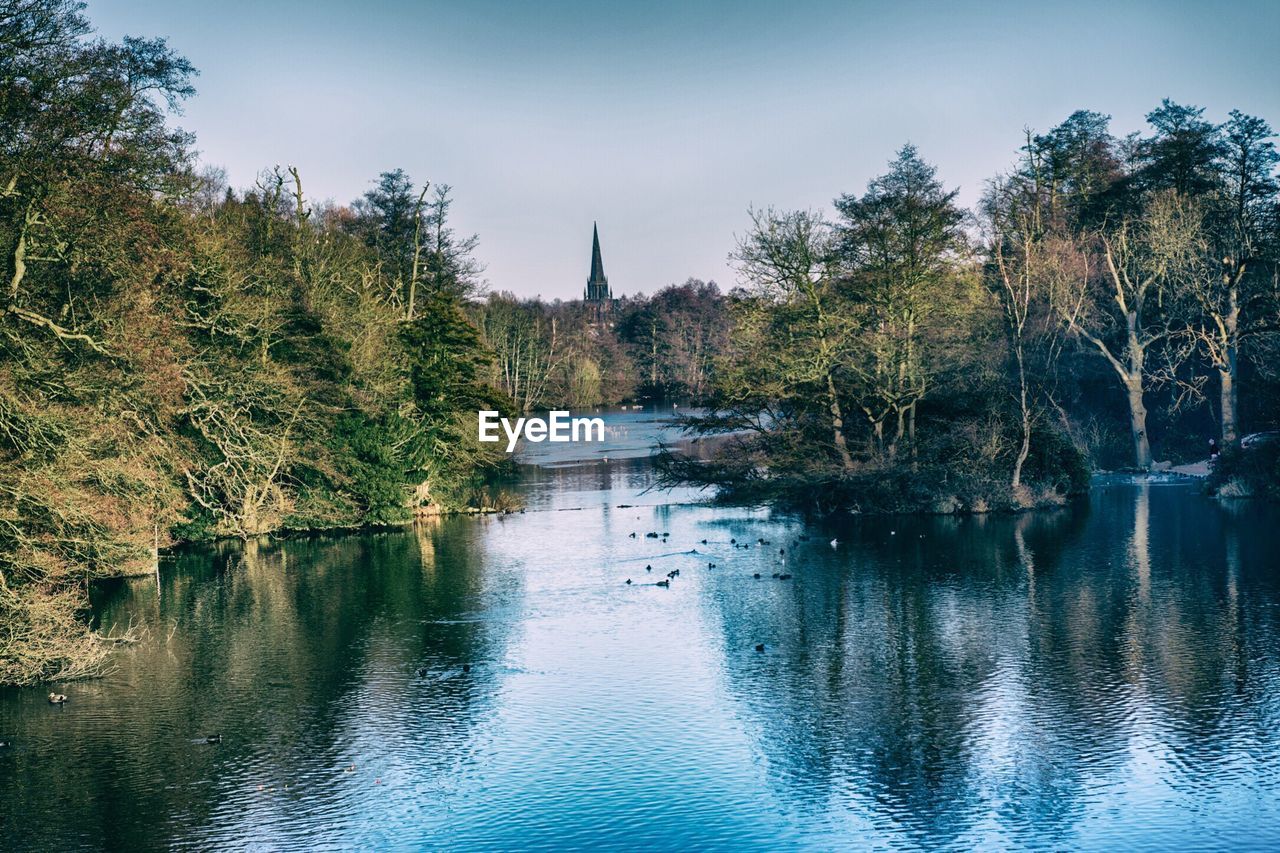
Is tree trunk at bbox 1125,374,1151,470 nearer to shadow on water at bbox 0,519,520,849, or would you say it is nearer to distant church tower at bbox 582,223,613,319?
shadow on water at bbox 0,519,520,849

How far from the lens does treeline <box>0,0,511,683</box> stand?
80.3 feet

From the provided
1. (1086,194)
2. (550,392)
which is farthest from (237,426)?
(550,392)

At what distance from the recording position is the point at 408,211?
65938 millimetres

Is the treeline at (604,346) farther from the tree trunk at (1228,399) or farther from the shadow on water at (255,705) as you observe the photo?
the shadow on water at (255,705)

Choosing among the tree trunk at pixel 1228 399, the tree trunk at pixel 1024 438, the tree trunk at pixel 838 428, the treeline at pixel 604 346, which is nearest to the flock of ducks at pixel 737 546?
the tree trunk at pixel 838 428

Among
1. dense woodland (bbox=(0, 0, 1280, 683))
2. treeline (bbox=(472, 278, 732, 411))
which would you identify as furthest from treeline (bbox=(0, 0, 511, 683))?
treeline (bbox=(472, 278, 732, 411))

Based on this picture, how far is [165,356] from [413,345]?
67.6 feet

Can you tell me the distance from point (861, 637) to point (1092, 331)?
38795 millimetres

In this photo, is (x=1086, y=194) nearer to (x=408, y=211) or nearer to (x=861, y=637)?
(x=408, y=211)

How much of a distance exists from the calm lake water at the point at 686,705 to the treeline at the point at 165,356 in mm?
3627

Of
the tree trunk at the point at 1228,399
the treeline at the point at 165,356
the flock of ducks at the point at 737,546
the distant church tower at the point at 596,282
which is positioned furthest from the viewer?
the distant church tower at the point at 596,282

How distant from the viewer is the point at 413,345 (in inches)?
2003

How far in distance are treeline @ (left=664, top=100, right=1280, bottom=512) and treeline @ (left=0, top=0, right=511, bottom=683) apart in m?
13.0

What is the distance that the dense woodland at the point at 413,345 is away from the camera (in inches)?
1013
